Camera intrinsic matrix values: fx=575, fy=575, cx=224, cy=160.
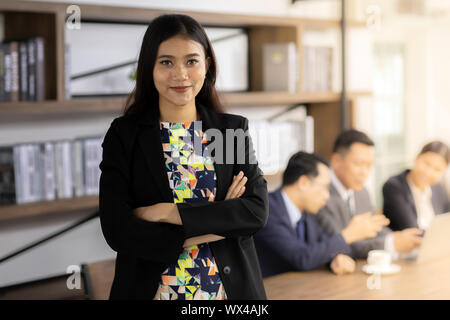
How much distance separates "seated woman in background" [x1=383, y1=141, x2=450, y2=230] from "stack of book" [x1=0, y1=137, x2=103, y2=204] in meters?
1.52

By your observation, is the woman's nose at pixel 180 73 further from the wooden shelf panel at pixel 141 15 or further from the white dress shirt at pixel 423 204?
the white dress shirt at pixel 423 204

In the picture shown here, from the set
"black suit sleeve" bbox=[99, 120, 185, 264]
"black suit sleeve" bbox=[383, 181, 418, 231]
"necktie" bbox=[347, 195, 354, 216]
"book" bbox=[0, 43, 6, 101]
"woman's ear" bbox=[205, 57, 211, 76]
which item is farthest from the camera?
"black suit sleeve" bbox=[383, 181, 418, 231]

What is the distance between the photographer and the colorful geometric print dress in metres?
1.23

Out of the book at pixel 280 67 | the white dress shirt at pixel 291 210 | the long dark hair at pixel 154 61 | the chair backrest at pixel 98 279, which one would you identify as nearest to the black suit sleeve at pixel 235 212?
the long dark hair at pixel 154 61

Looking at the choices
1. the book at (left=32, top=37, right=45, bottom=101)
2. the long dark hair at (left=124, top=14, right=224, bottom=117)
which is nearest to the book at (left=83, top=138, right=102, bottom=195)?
the book at (left=32, top=37, right=45, bottom=101)

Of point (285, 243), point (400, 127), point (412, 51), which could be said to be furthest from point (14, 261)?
point (412, 51)

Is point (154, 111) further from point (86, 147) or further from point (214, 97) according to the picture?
point (86, 147)

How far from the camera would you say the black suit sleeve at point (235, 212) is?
121cm

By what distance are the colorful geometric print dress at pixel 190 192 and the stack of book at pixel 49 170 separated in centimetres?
122

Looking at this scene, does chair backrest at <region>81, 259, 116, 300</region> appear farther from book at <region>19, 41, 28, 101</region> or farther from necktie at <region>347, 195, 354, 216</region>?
necktie at <region>347, 195, 354, 216</region>

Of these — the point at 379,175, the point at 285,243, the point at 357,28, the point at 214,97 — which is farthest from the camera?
the point at 379,175

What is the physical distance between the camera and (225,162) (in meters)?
1.29
